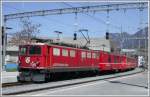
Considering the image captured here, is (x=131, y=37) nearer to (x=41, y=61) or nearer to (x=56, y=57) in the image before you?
(x=56, y=57)

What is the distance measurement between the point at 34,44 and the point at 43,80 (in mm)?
3124

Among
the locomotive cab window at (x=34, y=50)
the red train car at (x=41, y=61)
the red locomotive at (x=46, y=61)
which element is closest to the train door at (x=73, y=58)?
the red locomotive at (x=46, y=61)

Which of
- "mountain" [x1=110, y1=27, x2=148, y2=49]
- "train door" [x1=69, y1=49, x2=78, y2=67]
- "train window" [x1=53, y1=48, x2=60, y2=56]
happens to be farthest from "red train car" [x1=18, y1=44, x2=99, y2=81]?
"mountain" [x1=110, y1=27, x2=148, y2=49]

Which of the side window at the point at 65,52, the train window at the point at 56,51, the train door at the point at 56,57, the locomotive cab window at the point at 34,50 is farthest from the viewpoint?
the side window at the point at 65,52

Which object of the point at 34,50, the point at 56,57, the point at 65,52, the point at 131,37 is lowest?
the point at 56,57

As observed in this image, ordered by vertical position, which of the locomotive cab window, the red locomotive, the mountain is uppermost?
the mountain

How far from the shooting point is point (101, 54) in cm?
4447

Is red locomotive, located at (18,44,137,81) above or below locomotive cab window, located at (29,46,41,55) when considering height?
below

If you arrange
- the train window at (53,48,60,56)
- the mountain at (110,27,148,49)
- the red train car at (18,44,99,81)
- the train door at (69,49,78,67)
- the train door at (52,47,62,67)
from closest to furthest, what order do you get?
the red train car at (18,44,99,81), the train door at (52,47,62,67), the train window at (53,48,60,56), the train door at (69,49,78,67), the mountain at (110,27,148,49)

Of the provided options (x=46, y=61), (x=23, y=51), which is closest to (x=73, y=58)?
(x=46, y=61)

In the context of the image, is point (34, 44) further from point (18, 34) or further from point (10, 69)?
point (18, 34)

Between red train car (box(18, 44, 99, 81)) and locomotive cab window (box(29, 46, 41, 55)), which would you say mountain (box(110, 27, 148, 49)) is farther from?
locomotive cab window (box(29, 46, 41, 55))

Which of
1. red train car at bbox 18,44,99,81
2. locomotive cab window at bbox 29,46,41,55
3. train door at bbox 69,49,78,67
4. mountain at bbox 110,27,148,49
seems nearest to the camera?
red train car at bbox 18,44,99,81

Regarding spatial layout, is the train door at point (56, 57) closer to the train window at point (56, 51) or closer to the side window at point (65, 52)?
the train window at point (56, 51)
